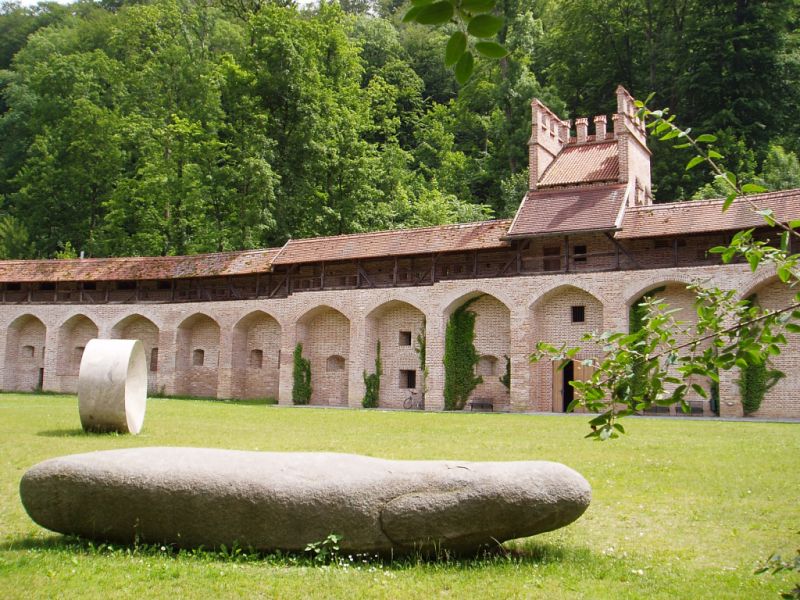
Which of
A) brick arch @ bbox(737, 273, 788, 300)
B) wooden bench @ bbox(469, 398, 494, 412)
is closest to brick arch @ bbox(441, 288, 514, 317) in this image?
wooden bench @ bbox(469, 398, 494, 412)

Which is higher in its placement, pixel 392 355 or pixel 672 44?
pixel 672 44

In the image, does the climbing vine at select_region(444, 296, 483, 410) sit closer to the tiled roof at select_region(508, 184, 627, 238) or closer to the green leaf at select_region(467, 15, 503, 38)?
the tiled roof at select_region(508, 184, 627, 238)

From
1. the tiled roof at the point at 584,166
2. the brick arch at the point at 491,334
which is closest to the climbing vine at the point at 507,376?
the brick arch at the point at 491,334

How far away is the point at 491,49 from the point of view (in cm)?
207

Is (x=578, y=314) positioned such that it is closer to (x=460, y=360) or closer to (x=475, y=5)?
(x=460, y=360)

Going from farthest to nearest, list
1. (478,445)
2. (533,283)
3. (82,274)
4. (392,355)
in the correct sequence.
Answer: (82,274), (392,355), (533,283), (478,445)

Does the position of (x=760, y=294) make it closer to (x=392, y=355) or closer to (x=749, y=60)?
(x=392, y=355)

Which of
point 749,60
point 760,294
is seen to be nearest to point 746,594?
point 760,294

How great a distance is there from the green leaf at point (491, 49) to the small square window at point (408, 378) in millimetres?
28481

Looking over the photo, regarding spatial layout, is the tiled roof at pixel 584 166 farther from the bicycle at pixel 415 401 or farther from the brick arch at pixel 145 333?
the brick arch at pixel 145 333

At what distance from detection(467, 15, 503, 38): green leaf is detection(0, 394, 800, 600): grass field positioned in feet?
14.3

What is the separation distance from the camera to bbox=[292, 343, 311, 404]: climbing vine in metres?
31.3

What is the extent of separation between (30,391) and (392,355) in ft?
60.0

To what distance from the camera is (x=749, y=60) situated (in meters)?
38.2
